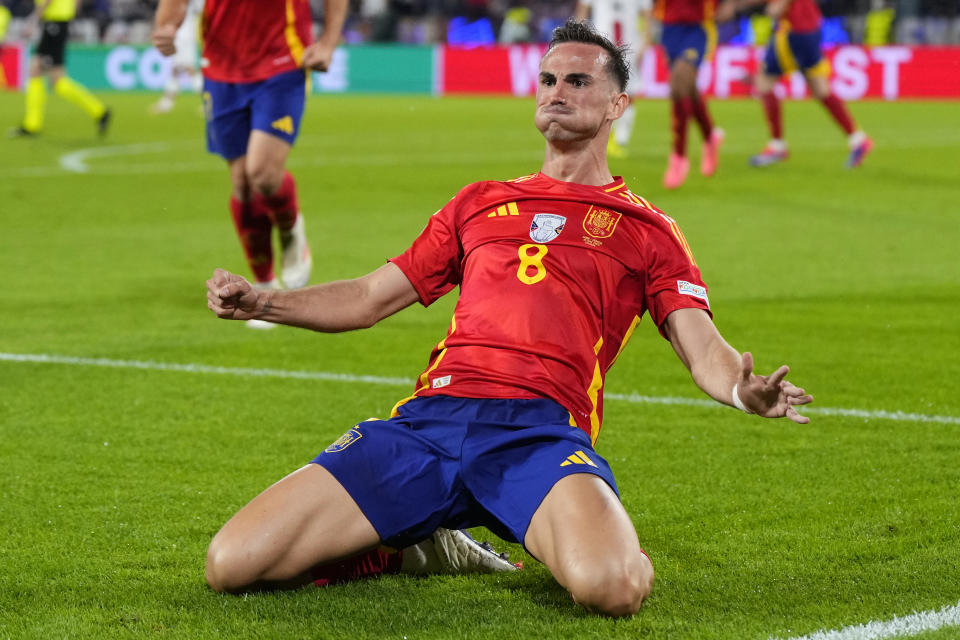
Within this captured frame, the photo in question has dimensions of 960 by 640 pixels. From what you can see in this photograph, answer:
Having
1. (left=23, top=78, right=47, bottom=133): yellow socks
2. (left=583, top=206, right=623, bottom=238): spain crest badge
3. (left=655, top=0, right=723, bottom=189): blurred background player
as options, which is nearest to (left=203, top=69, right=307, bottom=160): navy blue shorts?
(left=583, top=206, right=623, bottom=238): spain crest badge

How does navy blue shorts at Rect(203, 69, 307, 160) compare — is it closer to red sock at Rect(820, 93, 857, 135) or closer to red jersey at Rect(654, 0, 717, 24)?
red jersey at Rect(654, 0, 717, 24)

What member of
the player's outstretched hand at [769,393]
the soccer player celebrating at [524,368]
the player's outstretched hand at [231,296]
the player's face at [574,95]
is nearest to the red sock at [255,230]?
the soccer player celebrating at [524,368]

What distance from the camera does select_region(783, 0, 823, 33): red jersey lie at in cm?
1507

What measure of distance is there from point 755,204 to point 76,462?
27.9 feet

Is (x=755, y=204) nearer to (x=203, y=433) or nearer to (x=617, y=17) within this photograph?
(x=617, y=17)

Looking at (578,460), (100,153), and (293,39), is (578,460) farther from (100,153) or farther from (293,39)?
(100,153)

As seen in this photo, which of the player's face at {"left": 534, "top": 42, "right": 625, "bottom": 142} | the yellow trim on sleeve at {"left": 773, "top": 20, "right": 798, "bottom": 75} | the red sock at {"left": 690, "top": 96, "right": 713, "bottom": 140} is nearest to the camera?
the player's face at {"left": 534, "top": 42, "right": 625, "bottom": 142}

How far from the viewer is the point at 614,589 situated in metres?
3.49

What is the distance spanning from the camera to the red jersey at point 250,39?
7.71 m

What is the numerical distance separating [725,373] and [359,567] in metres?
1.08

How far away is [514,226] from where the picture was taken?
165 inches

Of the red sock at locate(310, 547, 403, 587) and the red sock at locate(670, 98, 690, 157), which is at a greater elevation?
the red sock at locate(310, 547, 403, 587)

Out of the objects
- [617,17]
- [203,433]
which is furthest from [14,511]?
[617,17]

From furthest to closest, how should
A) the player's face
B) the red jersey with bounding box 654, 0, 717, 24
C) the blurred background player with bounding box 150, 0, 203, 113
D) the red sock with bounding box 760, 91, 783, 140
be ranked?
the blurred background player with bounding box 150, 0, 203, 113 < the red sock with bounding box 760, 91, 783, 140 < the red jersey with bounding box 654, 0, 717, 24 < the player's face
